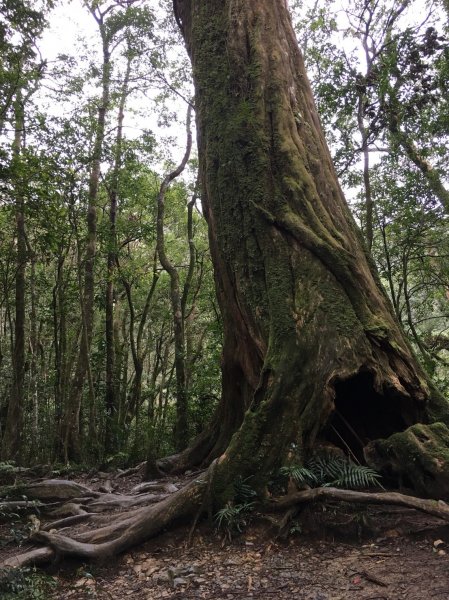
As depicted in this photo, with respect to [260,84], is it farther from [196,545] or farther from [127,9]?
[127,9]

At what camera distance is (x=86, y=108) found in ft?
36.9

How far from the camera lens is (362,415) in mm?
4676

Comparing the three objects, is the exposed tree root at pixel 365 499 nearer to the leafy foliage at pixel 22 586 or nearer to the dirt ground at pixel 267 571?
the dirt ground at pixel 267 571

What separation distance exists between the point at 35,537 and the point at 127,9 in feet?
42.3

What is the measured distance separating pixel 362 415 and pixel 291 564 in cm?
183

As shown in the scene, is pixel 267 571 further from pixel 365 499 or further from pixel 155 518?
pixel 155 518

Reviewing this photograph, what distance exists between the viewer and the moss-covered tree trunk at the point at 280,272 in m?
4.19

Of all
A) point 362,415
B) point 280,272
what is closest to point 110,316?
point 280,272

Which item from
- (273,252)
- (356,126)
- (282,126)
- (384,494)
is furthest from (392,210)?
(384,494)

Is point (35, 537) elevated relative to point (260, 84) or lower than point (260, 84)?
lower

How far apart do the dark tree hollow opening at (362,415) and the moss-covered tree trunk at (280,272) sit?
11 millimetres

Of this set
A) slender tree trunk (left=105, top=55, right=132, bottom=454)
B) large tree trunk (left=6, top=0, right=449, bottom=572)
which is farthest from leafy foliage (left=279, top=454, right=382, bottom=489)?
slender tree trunk (left=105, top=55, right=132, bottom=454)

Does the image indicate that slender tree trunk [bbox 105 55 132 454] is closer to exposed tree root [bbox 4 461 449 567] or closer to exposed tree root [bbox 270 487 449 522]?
A: exposed tree root [bbox 4 461 449 567]

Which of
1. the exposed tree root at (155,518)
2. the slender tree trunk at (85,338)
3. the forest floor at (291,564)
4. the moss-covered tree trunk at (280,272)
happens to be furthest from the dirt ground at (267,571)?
the slender tree trunk at (85,338)
